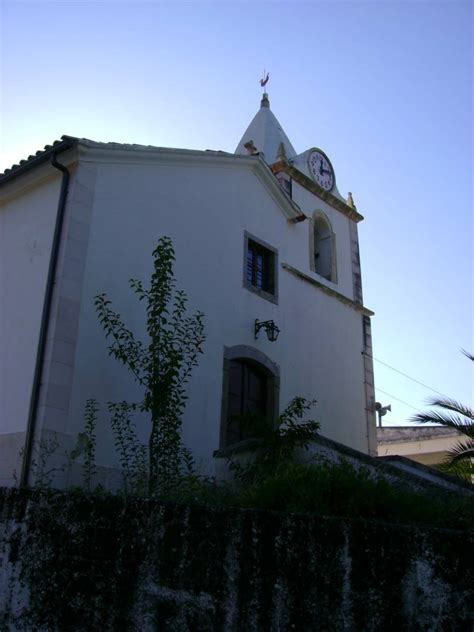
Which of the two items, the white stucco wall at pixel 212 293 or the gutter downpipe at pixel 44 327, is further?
the white stucco wall at pixel 212 293

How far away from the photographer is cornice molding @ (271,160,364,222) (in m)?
13.7

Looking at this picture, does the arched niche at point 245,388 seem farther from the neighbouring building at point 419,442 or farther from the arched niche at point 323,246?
the neighbouring building at point 419,442

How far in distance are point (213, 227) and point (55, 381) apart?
426 centimetres

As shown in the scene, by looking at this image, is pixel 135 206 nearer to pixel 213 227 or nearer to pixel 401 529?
pixel 213 227

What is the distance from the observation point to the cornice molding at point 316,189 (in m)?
13.7

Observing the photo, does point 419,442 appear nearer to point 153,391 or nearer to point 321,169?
point 321,169

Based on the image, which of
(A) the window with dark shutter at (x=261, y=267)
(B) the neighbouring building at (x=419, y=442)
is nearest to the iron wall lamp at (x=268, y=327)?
(A) the window with dark shutter at (x=261, y=267)

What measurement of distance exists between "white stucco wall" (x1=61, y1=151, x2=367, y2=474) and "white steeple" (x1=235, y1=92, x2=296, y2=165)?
91.0 inches

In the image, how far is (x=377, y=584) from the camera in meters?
3.75

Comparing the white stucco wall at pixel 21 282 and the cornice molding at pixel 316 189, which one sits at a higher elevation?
the cornice molding at pixel 316 189

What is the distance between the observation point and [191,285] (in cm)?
999

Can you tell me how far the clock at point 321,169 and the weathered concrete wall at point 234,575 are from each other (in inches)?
454

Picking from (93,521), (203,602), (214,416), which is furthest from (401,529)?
(214,416)

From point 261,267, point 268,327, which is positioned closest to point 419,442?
point 261,267
